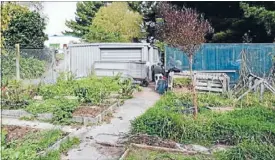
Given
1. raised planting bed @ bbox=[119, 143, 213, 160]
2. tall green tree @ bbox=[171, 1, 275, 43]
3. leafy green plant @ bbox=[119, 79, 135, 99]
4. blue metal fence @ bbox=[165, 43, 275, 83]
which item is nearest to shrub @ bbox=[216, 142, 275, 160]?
raised planting bed @ bbox=[119, 143, 213, 160]

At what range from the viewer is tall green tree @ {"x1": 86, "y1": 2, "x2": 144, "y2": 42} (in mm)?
25703

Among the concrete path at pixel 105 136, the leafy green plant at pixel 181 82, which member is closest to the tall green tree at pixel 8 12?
the concrete path at pixel 105 136

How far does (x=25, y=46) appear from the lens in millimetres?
16438

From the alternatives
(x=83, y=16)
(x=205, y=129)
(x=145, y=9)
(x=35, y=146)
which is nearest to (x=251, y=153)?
(x=205, y=129)

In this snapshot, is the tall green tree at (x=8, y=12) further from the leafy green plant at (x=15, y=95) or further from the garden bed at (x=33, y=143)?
the garden bed at (x=33, y=143)

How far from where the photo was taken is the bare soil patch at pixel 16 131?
19.3ft

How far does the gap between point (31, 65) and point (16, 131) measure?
5840 millimetres

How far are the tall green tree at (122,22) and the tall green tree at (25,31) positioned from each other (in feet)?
28.9

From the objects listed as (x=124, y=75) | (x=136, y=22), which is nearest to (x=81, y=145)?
(x=124, y=75)

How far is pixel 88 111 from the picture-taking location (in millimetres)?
7793

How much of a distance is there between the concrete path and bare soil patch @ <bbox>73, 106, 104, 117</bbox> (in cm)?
44

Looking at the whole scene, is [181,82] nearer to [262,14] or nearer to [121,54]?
[121,54]

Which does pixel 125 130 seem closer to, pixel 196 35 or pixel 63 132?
pixel 63 132

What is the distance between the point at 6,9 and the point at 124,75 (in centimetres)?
658
